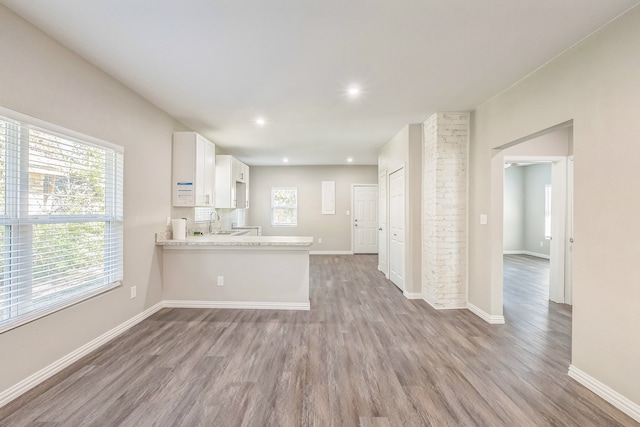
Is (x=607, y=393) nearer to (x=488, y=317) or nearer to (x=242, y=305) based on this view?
(x=488, y=317)

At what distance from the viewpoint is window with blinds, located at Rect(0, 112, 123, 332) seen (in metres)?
1.83

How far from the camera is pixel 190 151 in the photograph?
12.6 feet

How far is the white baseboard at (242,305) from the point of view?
3.56m

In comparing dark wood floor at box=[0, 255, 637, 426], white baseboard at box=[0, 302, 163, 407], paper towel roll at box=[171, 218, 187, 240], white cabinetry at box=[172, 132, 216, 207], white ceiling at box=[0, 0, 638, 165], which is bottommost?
dark wood floor at box=[0, 255, 637, 426]

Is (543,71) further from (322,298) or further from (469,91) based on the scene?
(322,298)

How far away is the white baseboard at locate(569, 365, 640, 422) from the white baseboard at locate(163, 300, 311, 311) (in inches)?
103

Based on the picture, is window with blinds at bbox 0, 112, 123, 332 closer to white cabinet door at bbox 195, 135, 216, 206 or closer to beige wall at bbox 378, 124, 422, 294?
white cabinet door at bbox 195, 135, 216, 206

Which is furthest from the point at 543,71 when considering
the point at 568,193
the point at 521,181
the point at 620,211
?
the point at 521,181

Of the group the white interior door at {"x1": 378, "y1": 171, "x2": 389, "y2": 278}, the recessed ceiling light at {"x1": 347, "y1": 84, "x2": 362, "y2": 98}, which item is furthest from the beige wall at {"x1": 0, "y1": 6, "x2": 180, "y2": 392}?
the white interior door at {"x1": 378, "y1": 171, "x2": 389, "y2": 278}

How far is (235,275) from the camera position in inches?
142

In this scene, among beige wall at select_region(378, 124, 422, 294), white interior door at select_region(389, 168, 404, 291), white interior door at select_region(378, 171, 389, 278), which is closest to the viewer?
beige wall at select_region(378, 124, 422, 294)

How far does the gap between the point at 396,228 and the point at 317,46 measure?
132 inches

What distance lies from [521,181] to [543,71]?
271 inches

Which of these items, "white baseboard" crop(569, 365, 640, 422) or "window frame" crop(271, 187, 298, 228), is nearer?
"white baseboard" crop(569, 365, 640, 422)
